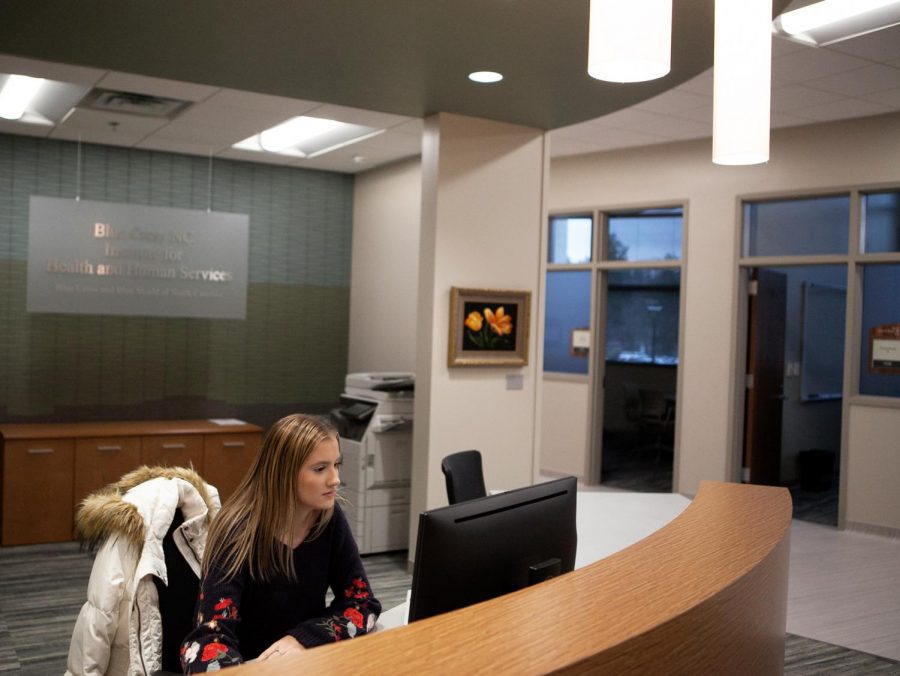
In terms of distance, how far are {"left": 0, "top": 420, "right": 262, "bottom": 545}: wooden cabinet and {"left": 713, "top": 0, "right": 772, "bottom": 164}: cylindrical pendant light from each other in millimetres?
5443

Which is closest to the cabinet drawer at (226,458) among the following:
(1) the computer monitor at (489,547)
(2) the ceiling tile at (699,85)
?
(2) the ceiling tile at (699,85)

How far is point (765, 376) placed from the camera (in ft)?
26.9

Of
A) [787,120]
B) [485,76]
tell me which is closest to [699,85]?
[787,120]

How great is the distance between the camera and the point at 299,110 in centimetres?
663

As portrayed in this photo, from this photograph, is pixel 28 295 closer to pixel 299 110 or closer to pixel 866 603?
pixel 299 110

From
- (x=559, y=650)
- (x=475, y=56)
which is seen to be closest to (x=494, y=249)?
(x=475, y=56)

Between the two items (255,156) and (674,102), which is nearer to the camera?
(674,102)

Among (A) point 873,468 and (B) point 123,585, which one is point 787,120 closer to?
(A) point 873,468

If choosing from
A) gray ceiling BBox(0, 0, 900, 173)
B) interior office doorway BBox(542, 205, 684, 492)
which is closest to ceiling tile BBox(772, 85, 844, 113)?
gray ceiling BBox(0, 0, 900, 173)

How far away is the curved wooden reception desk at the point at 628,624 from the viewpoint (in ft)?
4.02

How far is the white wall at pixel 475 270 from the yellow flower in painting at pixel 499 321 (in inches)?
6.9

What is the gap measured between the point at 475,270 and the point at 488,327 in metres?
0.39

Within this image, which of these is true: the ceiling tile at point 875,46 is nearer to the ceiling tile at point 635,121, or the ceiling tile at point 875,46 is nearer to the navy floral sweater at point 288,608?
the ceiling tile at point 635,121

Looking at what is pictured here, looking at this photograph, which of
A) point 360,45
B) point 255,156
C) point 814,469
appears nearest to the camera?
point 360,45
